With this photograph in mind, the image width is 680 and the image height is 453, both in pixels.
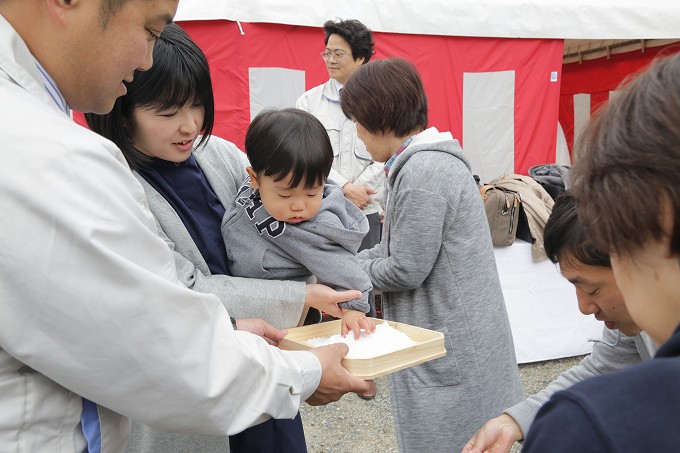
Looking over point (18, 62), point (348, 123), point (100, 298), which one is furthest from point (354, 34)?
point (100, 298)

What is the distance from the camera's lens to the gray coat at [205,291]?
1.57 metres

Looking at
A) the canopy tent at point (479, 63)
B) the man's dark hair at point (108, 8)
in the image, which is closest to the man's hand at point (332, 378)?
the man's dark hair at point (108, 8)

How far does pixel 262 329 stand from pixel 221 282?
0.18 meters

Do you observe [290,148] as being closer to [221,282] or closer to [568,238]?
[221,282]

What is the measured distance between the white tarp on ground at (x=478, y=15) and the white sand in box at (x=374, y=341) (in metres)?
4.11

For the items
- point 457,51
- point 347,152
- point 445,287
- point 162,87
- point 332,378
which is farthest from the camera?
point 457,51

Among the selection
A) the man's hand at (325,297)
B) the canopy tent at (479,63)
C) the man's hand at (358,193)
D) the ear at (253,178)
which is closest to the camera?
the man's hand at (325,297)

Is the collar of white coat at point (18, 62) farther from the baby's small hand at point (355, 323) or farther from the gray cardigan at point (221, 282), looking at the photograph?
the baby's small hand at point (355, 323)

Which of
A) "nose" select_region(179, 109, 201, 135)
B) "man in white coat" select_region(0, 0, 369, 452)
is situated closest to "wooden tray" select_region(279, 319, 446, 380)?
"man in white coat" select_region(0, 0, 369, 452)

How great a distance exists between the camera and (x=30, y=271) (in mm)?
876

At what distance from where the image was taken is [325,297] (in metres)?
1.77

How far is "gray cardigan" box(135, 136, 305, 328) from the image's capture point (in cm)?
163

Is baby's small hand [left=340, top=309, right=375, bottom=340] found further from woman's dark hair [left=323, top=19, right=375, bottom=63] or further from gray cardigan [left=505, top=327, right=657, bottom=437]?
woman's dark hair [left=323, top=19, right=375, bottom=63]

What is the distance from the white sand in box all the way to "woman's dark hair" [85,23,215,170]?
751mm
